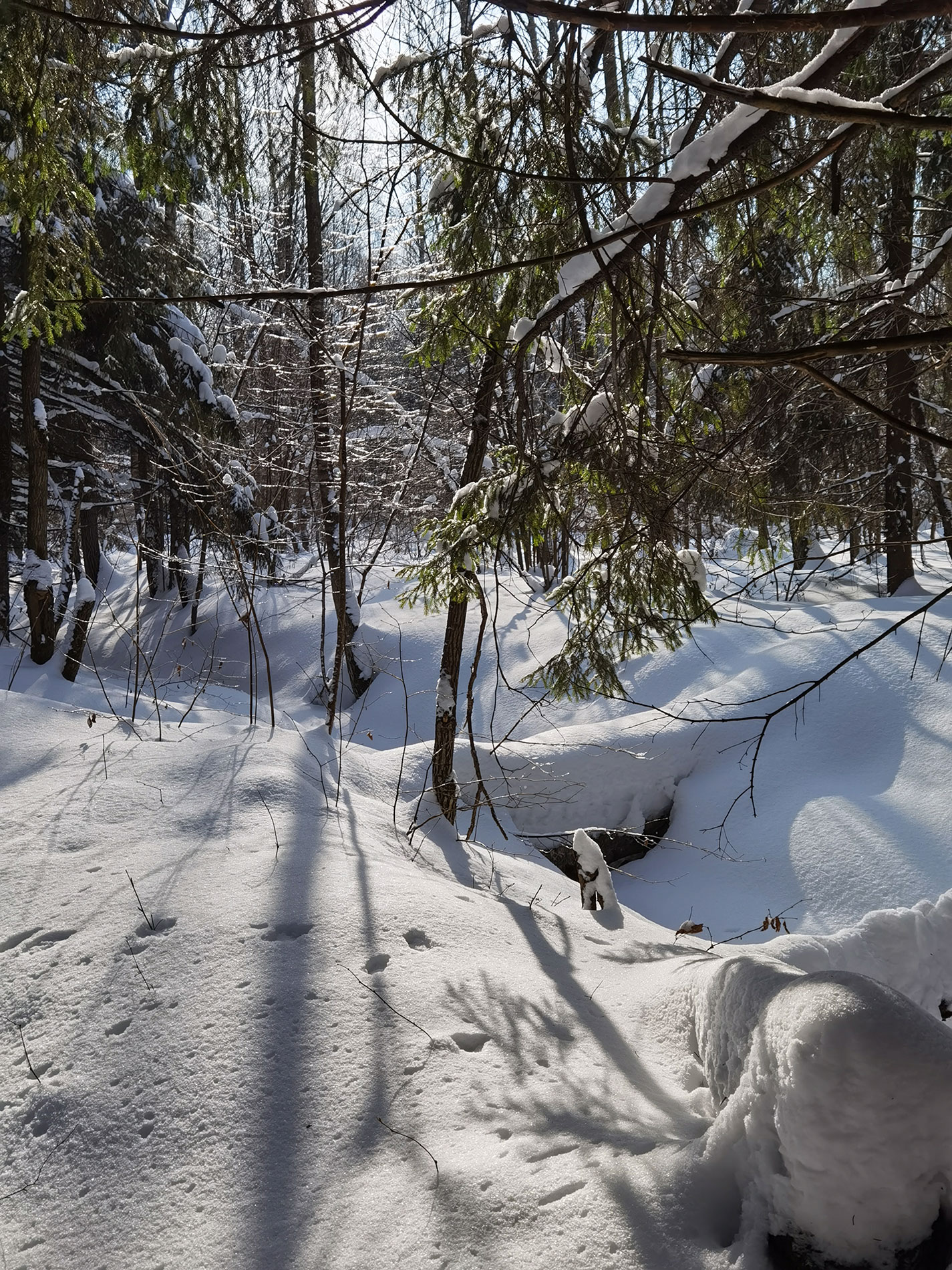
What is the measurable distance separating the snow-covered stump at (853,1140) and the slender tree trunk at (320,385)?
1868 mm

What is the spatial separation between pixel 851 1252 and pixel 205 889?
2.04m

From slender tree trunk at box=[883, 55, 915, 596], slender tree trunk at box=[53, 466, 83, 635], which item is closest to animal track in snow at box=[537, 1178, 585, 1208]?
slender tree trunk at box=[883, 55, 915, 596]

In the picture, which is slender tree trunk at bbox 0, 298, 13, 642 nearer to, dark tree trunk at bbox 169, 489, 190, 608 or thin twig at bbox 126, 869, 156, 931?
dark tree trunk at bbox 169, 489, 190, 608

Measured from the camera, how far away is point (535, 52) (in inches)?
117

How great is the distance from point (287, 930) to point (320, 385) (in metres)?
7.61

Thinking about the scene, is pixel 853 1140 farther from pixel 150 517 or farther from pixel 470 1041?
pixel 150 517

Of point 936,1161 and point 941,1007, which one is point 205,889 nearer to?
point 936,1161

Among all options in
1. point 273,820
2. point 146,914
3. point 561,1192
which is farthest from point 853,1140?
point 273,820

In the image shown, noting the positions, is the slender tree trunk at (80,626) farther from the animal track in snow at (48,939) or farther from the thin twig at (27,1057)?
the thin twig at (27,1057)

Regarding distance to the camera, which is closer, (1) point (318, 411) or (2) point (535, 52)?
(2) point (535, 52)

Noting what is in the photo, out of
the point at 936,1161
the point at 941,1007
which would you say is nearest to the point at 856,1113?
the point at 936,1161

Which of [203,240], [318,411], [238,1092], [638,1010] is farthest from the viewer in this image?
[203,240]

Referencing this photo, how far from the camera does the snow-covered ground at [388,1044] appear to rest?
1.48 m

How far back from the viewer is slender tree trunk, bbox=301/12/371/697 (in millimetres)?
3504
